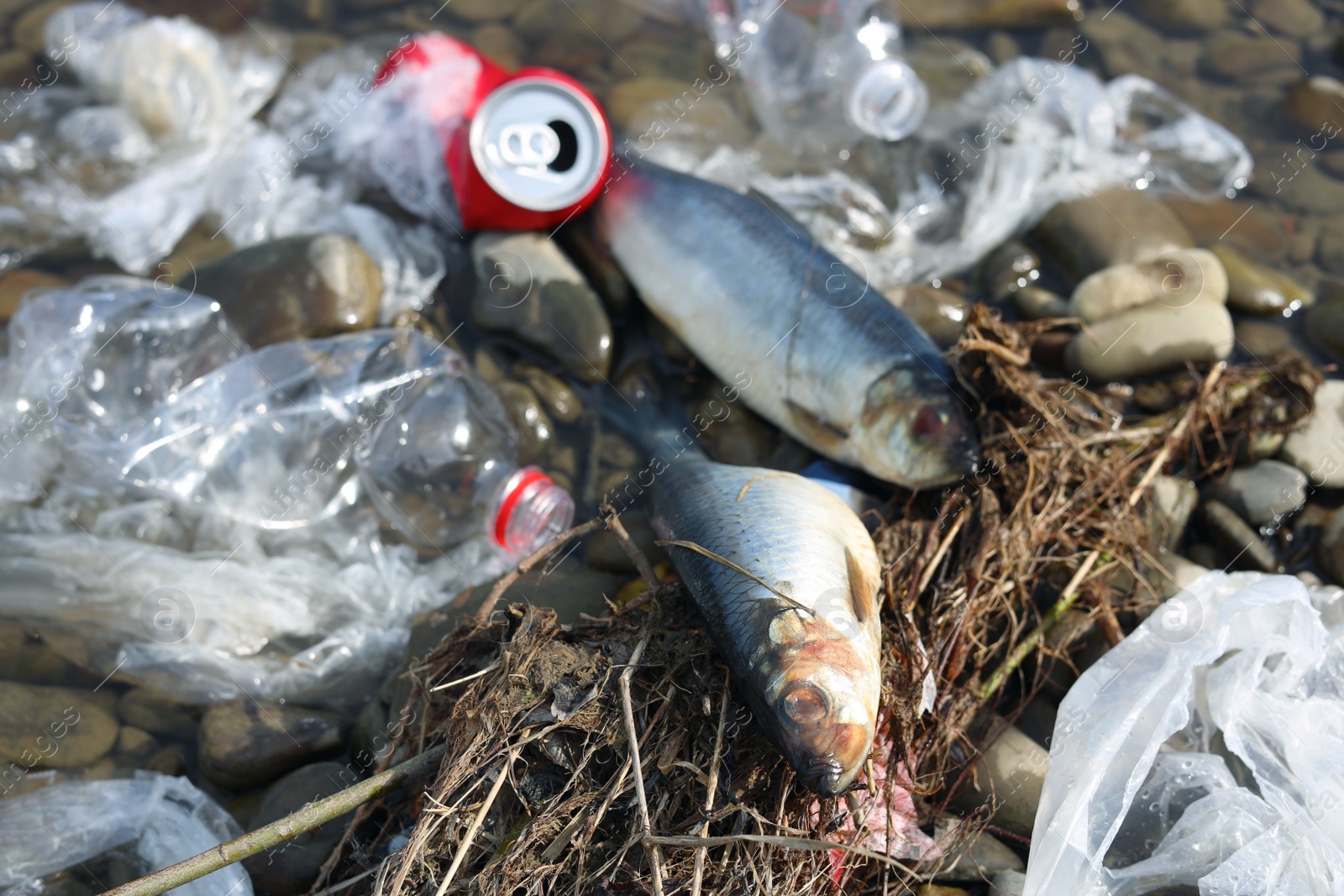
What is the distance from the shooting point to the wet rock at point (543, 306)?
3.96 m

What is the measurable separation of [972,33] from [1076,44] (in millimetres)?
603

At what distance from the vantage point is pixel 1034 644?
119 inches

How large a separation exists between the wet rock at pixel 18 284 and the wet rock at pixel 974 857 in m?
4.68

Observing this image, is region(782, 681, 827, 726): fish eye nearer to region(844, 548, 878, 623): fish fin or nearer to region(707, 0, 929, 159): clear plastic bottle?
region(844, 548, 878, 623): fish fin

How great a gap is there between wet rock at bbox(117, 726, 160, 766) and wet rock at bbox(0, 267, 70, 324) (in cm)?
223

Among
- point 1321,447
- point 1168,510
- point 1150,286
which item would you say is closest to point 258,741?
point 1168,510

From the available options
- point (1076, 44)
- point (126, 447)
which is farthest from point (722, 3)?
point (126, 447)

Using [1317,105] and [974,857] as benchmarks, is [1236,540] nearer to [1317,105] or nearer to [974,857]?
[974,857]

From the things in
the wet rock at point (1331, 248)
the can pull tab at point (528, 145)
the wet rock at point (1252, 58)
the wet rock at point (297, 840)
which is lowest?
the wet rock at point (297, 840)

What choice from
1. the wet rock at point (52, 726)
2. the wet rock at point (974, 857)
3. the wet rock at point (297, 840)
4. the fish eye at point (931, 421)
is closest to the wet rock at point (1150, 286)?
the fish eye at point (931, 421)

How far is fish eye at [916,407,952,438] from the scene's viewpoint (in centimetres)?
308

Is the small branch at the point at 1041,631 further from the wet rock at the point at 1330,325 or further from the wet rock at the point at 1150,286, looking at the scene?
the wet rock at the point at 1330,325

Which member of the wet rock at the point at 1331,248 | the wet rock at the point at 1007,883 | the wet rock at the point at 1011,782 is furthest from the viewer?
the wet rock at the point at 1331,248

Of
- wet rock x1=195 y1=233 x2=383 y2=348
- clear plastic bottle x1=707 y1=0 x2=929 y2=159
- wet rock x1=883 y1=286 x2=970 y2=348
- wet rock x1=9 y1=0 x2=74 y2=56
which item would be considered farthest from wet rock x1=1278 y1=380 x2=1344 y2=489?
wet rock x1=9 y1=0 x2=74 y2=56
